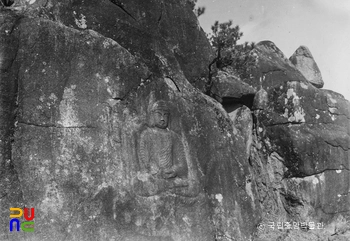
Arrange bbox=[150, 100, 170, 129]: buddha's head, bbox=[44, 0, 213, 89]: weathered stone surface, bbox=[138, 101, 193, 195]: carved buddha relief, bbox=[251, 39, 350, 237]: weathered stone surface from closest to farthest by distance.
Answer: bbox=[138, 101, 193, 195]: carved buddha relief → bbox=[150, 100, 170, 129]: buddha's head → bbox=[44, 0, 213, 89]: weathered stone surface → bbox=[251, 39, 350, 237]: weathered stone surface

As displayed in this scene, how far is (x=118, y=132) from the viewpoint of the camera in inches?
217

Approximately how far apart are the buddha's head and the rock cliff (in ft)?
0.05

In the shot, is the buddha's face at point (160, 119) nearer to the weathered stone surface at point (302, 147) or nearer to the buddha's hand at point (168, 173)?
the buddha's hand at point (168, 173)

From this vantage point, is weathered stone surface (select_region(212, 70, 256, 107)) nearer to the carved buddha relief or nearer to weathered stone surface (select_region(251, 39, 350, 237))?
weathered stone surface (select_region(251, 39, 350, 237))

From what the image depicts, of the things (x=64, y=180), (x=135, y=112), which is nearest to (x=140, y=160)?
(x=135, y=112)

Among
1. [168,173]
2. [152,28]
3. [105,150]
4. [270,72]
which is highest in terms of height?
[152,28]

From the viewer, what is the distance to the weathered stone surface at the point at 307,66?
9859 mm

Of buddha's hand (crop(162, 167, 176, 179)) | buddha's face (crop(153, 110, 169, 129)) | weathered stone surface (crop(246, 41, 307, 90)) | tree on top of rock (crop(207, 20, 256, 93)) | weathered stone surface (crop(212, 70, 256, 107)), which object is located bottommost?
buddha's hand (crop(162, 167, 176, 179))

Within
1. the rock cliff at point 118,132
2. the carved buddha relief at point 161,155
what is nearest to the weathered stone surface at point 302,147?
the rock cliff at point 118,132

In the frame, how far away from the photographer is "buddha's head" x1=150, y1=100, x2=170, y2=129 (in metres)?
5.75

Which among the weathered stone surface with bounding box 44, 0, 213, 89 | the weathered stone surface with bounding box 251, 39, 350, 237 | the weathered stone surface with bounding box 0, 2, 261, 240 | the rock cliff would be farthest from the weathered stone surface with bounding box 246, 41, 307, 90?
the weathered stone surface with bounding box 0, 2, 261, 240

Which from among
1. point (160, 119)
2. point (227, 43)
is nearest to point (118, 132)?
point (160, 119)

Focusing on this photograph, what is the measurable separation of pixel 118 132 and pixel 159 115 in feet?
2.27

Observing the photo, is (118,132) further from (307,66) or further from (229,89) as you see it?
(307,66)
